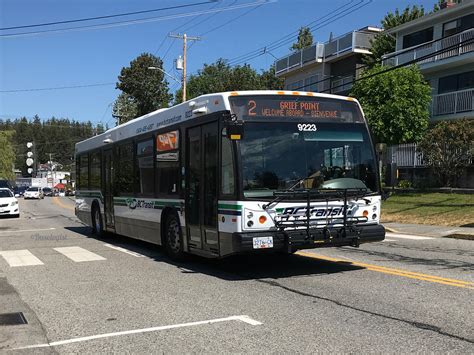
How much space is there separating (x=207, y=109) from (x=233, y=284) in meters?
2.92

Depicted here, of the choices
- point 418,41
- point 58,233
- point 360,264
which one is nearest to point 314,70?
point 418,41

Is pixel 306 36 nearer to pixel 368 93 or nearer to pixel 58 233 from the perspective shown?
pixel 368 93

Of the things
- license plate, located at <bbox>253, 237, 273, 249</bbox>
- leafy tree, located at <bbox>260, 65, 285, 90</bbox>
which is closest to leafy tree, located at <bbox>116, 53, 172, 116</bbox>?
leafy tree, located at <bbox>260, 65, 285, 90</bbox>

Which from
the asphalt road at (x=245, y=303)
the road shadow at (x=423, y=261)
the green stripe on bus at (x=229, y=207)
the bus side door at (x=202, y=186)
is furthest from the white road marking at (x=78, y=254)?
the road shadow at (x=423, y=261)

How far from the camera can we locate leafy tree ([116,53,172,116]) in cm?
6812

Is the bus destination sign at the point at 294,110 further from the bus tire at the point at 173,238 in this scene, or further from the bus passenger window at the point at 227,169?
the bus tire at the point at 173,238

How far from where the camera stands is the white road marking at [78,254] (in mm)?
11352

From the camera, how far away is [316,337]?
5.23m

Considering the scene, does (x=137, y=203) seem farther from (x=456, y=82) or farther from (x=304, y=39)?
(x=304, y=39)

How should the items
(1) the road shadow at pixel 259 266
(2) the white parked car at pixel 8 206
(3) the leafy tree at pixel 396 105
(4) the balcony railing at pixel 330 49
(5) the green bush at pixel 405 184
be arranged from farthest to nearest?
(4) the balcony railing at pixel 330 49, (5) the green bush at pixel 405 184, (2) the white parked car at pixel 8 206, (3) the leafy tree at pixel 396 105, (1) the road shadow at pixel 259 266

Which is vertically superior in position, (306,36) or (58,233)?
(306,36)

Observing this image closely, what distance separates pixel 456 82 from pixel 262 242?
81.8 ft

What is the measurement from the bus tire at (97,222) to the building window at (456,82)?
69.4ft

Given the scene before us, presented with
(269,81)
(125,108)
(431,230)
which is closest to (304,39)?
(269,81)
